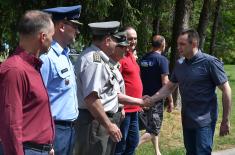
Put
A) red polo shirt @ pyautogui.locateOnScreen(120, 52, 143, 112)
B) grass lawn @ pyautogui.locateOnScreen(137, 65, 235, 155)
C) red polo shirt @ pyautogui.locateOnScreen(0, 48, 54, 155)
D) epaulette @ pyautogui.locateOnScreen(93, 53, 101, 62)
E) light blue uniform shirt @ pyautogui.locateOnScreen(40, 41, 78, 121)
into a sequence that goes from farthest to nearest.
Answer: grass lawn @ pyautogui.locateOnScreen(137, 65, 235, 155) → red polo shirt @ pyautogui.locateOnScreen(120, 52, 143, 112) → epaulette @ pyautogui.locateOnScreen(93, 53, 101, 62) → light blue uniform shirt @ pyautogui.locateOnScreen(40, 41, 78, 121) → red polo shirt @ pyautogui.locateOnScreen(0, 48, 54, 155)

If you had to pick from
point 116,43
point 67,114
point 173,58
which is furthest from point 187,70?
point 173,58

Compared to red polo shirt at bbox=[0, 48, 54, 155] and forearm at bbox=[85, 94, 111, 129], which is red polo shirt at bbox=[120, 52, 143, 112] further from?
red polo shirt at bbox=[0, 48, 54, 155]

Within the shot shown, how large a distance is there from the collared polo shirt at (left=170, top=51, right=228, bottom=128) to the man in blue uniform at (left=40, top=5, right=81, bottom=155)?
5.88ft

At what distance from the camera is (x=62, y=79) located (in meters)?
4.48

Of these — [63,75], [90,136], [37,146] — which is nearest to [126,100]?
[90,136]

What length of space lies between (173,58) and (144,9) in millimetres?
2008

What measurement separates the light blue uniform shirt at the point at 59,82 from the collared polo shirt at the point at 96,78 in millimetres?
461

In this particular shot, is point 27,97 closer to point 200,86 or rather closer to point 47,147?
point 47,147

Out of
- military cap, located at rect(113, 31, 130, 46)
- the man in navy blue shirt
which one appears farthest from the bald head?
the man in navy blue shirt

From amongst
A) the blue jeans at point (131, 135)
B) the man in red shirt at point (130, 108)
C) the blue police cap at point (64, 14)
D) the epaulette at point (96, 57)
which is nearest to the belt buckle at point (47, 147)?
the blue police cap at point (64, 14)

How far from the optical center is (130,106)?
700cm

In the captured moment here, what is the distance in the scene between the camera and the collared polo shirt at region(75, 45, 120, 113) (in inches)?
201

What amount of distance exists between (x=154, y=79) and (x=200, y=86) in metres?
2.98

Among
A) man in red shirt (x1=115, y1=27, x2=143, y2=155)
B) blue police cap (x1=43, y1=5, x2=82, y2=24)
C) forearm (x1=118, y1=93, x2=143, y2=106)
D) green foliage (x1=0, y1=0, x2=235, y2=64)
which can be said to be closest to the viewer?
blue police cap (x1=43, y1=5, x2=82, y2=24)
